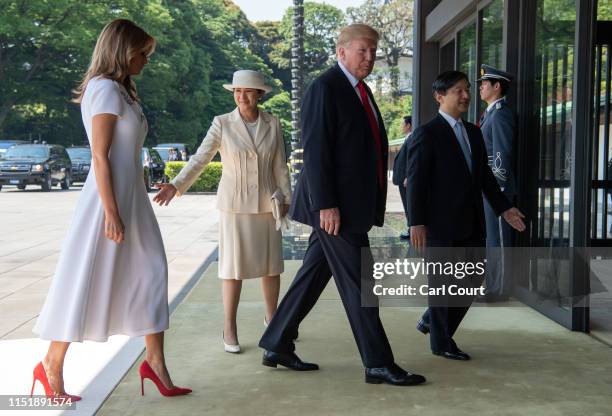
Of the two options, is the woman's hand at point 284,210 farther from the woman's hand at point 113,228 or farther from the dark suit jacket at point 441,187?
the woman's hand at point 113,228

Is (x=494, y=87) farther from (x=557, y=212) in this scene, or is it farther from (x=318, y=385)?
(x=318, y=385)

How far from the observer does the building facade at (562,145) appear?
554 cm

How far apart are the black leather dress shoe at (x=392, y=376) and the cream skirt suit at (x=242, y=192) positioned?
4.00ft

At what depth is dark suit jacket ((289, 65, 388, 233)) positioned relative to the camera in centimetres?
418

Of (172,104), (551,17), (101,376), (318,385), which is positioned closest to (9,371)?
(101,376)

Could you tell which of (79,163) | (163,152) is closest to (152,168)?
(79,163)

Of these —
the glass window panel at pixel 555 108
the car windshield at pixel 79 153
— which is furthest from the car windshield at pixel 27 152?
the glass window panel at pixel 555 108

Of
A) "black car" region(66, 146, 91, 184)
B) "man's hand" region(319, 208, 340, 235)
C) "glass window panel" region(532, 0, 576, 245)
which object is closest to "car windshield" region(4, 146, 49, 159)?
"black car" region(66, 146, 91, 184)

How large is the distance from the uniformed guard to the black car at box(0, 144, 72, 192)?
22.5 meters

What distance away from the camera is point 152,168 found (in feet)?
100.0

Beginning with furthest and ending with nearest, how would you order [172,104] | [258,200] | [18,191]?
1. [172,104]
2. [18,191]
3. [258,200]

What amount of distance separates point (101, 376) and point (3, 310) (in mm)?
2435

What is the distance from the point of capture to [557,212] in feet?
20.2

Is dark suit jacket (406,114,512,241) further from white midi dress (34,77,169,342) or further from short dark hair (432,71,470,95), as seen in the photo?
white midi dress (34,77,169,342)
